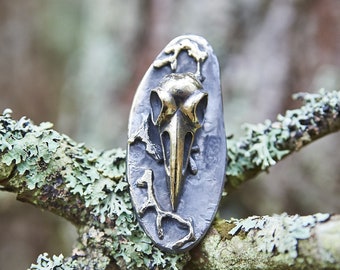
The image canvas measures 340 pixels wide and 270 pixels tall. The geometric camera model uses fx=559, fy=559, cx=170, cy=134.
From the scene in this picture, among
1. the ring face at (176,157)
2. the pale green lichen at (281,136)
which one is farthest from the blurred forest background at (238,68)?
the ring face at (176,157)

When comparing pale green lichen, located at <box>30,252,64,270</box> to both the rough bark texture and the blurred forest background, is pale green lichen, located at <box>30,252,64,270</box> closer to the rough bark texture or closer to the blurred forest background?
the rough bark texture

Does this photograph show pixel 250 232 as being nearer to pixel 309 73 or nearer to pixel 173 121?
pixel 173 121

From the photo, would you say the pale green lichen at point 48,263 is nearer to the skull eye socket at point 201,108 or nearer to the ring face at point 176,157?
the ring face at point 176,157

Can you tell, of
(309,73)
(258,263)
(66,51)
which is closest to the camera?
(258,263)

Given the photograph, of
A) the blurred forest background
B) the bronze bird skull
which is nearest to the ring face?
the bronze bird skull

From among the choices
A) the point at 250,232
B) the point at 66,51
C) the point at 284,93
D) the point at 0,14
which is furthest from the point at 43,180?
the point at 0,14

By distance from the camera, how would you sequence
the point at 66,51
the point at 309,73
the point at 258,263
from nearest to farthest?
the point at 258,263 < the point at 309,73 < the point at 66,51
